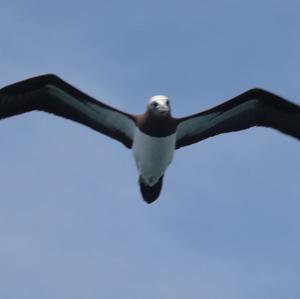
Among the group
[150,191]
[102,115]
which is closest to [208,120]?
[150,191]

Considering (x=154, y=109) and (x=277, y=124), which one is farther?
(x=277, y=124)

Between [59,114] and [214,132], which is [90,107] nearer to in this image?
[59,114]

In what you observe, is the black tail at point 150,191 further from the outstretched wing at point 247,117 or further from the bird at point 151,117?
the outstretched wing at point 247,117

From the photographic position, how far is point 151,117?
122 feet

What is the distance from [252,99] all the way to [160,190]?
12.5 feet

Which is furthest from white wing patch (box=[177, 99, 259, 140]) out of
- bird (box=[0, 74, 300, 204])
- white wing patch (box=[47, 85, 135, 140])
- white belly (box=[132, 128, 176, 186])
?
white wing patch (box=[47, 85, 135, 140])

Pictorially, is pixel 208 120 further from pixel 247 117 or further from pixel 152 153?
pixel 152 153

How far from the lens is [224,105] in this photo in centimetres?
3866

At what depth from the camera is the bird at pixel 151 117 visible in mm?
37250

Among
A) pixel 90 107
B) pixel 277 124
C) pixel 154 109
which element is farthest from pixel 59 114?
pixel 277 124

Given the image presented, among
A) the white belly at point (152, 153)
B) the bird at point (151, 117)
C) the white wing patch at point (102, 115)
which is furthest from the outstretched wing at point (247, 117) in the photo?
the white wing patch at point (102, 115)

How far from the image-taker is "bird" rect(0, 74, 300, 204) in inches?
1467

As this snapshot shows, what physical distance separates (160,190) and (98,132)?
2547 mm

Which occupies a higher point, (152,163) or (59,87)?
(59,87)
